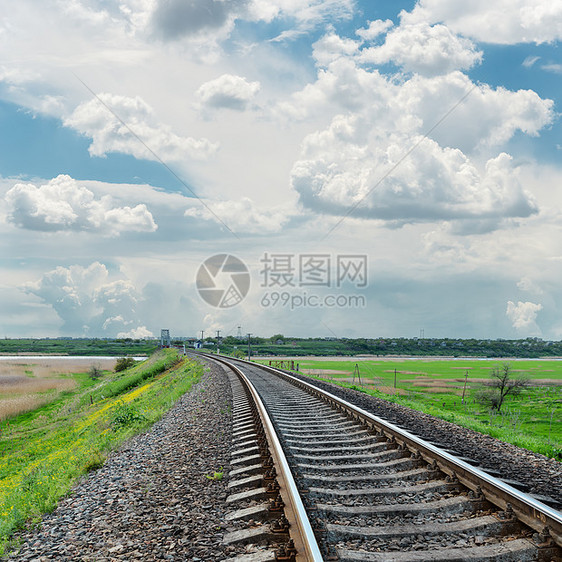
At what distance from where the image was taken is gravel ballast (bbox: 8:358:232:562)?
4.54m

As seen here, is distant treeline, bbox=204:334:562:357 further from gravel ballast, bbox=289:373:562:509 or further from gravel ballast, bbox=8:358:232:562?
gravel ballast, bbox=8:358:232:562

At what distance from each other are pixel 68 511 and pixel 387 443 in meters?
4.68

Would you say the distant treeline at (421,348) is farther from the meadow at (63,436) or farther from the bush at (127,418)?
→ the bush at (127,418)

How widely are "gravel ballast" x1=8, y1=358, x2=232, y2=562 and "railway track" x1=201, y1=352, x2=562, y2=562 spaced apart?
371mm

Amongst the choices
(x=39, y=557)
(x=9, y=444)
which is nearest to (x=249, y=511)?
(x=39, y=557)

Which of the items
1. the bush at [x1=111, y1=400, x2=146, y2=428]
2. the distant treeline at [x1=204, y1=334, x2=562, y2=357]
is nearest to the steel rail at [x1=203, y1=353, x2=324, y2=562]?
the bush at [x1=111, y1=400, x2=146, y2=428]

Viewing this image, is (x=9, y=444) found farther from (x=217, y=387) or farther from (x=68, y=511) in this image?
(x=68, y=511)

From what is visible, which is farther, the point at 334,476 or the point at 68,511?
the point at 334,476

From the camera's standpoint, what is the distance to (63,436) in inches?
893

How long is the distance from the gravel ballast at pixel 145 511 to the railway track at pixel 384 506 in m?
0.37

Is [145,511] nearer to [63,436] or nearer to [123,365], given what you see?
[63,436]

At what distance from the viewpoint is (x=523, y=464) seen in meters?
7.54

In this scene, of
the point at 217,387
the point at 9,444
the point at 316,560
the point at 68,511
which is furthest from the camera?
the point at 9,444

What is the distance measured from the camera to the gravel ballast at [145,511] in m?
4.54
